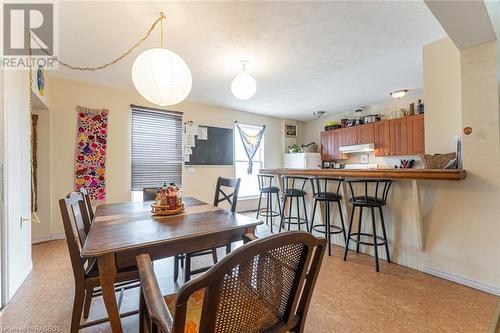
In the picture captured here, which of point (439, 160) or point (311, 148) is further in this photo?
point (311, 148)

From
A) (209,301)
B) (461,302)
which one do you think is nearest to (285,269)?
(209,301)

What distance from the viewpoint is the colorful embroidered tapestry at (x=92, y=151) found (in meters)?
3.46

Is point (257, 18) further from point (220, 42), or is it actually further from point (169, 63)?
point (169, 63)

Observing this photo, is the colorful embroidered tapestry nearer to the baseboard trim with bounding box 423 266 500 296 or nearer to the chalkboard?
the chalkboard

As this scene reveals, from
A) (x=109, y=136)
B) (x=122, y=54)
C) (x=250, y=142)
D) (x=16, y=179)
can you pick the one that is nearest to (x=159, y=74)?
(x=122, y=54)

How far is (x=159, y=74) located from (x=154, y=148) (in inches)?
103

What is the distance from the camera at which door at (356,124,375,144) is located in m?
4.79

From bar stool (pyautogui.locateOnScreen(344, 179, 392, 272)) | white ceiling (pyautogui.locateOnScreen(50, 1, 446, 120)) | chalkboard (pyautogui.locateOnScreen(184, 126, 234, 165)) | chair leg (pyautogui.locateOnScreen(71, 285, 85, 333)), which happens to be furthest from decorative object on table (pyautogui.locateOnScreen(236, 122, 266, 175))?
chair leg (pyautogui.locateOnScreen(71, 285, 85, 333))

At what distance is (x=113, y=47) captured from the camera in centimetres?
251

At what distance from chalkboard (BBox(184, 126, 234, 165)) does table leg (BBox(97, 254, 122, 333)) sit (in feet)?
11.2

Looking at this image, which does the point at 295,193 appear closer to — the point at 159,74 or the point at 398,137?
the point at 159,74

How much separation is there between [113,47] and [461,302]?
13.7ft

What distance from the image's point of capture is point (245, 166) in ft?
17.8

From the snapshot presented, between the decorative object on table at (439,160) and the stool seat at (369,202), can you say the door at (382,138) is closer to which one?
the decorative object on table at (439,160)
